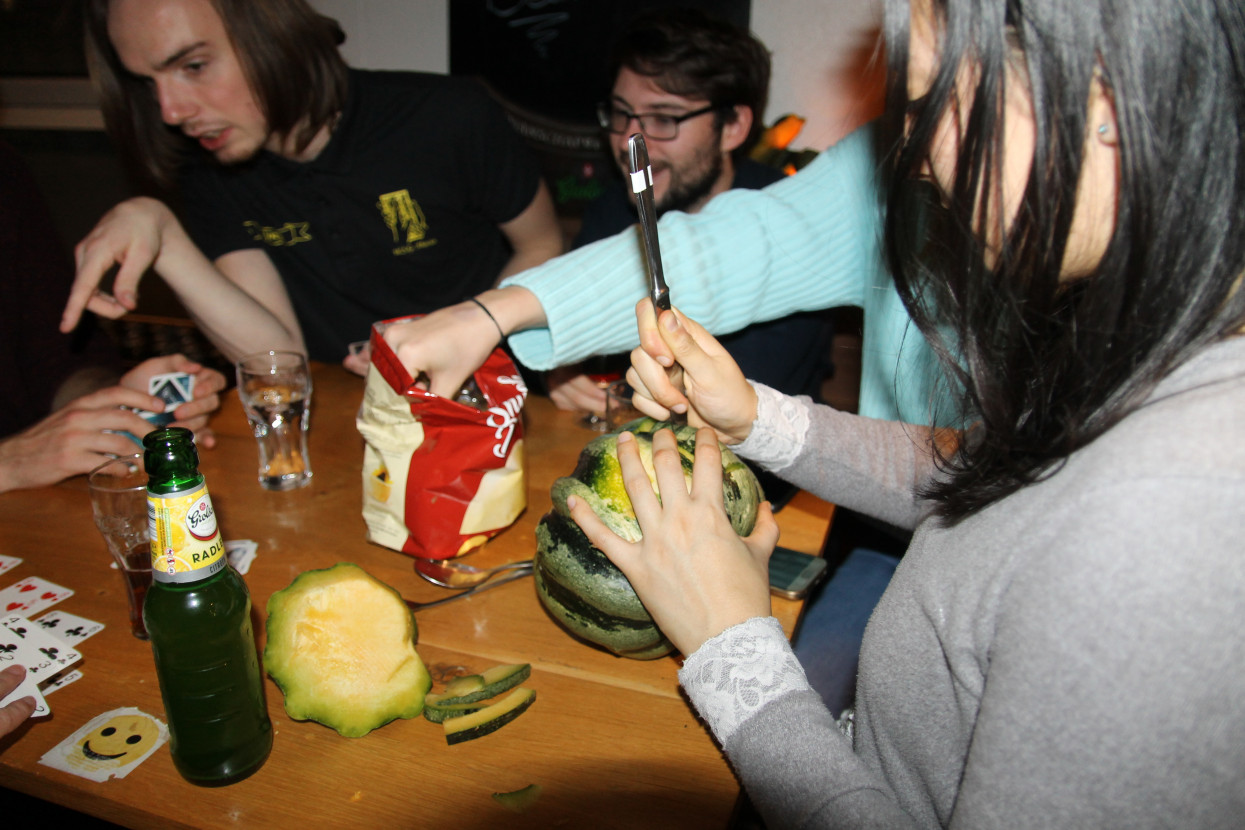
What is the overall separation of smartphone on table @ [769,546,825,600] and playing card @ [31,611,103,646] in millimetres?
949

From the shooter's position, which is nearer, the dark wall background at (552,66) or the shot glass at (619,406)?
the shot glass at (619,406)

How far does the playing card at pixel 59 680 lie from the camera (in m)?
0.91

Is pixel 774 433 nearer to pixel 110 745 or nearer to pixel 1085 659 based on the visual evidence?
pixel 1085 659

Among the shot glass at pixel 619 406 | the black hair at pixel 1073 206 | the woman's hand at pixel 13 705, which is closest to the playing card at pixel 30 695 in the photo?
the woman's hand at pixel 13 705

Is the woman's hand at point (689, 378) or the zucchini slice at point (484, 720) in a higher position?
the woman's hand at point (689, 378)

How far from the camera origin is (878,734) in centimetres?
84

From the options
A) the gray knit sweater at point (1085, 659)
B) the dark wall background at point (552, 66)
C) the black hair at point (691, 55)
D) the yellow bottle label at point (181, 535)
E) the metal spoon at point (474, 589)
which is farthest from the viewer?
the dark wall background at point (552, 66)

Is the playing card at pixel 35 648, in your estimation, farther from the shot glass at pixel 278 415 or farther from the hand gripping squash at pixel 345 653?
Result: the shot glass at pixel 278 415

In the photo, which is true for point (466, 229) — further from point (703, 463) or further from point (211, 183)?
point (703, 463)

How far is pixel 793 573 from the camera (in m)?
1.13

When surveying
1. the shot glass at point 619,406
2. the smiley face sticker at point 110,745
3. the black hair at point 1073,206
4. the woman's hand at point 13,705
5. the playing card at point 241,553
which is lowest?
the playing card at point 241,553

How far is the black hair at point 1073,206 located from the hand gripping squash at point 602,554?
35cm

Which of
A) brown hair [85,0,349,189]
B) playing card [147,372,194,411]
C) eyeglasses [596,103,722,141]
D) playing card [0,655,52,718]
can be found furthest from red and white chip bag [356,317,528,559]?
eyeglasses [596,103,722,141]

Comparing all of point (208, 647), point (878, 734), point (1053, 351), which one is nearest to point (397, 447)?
point (208, 647)
